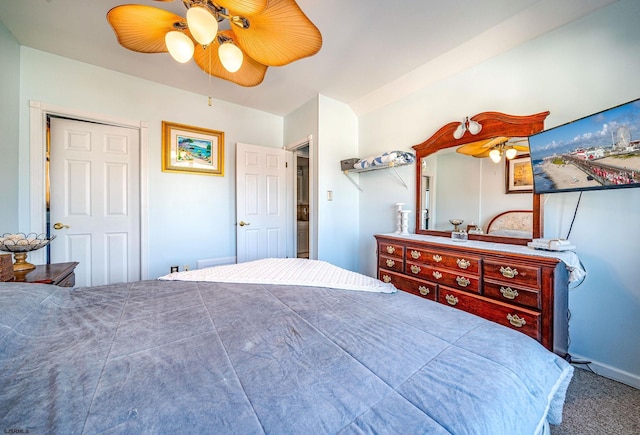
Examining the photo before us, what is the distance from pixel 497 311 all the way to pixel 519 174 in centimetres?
108

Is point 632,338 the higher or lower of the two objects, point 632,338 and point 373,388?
the lower

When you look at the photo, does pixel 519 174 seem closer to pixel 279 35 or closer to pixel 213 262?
pixel 279 35

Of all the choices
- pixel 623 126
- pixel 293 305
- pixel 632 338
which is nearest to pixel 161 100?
pixel 293 305

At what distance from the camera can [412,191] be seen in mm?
2701

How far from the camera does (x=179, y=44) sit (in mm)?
A: 1336

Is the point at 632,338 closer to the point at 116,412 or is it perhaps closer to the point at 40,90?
the point at 116,412

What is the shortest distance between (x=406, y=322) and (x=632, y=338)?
1.79 metres

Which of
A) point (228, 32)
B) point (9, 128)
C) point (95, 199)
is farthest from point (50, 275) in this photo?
point (228, 32)

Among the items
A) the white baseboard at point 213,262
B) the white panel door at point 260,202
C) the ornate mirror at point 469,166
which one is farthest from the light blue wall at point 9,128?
the ornate mirror at point 469,166

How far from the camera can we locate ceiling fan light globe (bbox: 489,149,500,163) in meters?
2.04

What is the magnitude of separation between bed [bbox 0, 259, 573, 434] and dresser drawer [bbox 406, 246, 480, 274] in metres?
0.96

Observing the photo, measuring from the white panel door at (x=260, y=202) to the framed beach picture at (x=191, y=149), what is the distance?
315mm

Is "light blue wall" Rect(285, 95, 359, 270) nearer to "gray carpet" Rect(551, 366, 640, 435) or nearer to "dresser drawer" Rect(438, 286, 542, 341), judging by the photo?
"dresser drawer" Rect(438, 286, 542, 341)

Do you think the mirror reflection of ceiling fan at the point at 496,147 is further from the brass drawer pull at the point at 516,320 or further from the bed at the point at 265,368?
the bed at the point at 265,368
